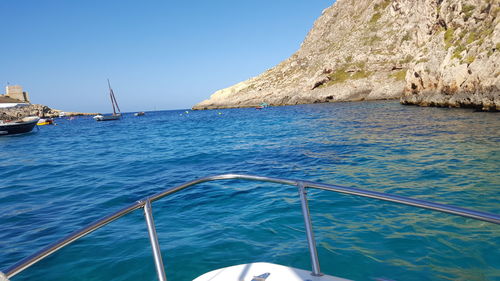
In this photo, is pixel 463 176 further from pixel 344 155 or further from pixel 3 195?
pixel 3 195

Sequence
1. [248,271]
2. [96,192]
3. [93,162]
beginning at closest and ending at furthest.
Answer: [248,271], [96,192], [93,162]

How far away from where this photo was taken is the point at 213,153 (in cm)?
1692

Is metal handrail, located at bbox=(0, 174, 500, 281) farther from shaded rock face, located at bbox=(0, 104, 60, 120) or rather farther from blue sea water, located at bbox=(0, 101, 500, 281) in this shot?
shaded rock face, located at bbox=(0, 104, 60, 120)

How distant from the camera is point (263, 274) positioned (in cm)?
250

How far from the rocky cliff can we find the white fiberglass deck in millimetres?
29635

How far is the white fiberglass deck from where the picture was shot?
2383 mm

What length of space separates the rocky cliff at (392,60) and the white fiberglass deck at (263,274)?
97.2 feet

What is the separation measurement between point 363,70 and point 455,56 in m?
53.2

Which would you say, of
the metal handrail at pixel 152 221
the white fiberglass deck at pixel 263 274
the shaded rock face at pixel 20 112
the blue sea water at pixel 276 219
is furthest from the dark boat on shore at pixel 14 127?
the shaded rock face at pixel 20 112

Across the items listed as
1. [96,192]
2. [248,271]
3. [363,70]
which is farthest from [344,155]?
[363,70]

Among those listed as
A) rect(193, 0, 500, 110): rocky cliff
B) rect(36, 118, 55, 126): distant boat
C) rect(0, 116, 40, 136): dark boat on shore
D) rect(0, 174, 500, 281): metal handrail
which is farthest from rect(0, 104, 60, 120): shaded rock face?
rect(0, 174, 500, 281): metal handrail

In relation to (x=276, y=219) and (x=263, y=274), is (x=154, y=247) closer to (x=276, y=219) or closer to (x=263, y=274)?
(x=263, y=274)

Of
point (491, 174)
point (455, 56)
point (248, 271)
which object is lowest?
point (491, 174)

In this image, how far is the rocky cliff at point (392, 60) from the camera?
97.9ft
